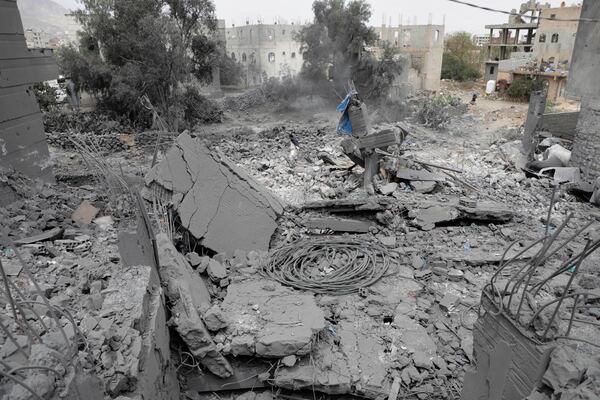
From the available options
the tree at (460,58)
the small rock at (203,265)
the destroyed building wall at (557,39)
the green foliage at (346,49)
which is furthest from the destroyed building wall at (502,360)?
the tree at (460,58)

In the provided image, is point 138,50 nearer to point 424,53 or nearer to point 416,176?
point 416,176

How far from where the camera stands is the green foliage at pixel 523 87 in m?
24.7

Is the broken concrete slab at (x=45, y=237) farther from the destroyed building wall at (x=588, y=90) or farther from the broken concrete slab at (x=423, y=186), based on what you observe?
the destroyed building wall at (x=588, y=90)

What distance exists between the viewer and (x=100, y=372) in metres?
2.99

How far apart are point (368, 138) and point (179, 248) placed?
5.25 meters

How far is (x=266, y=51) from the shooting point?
35.1 meters

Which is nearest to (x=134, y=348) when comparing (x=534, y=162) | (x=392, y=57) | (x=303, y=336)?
(x=303, y=336)

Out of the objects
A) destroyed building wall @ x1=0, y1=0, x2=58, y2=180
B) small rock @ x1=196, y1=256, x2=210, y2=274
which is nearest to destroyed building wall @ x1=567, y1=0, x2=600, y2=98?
small rock @ x1=196, y1=256, x2=210, y2=274

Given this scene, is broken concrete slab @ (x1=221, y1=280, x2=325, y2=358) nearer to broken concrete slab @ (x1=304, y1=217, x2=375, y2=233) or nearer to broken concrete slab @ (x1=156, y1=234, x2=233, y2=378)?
broken concrete slab @ (x1=156, y1=234, x2=233, y2=378)

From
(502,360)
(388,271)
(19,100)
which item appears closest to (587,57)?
(388,271)

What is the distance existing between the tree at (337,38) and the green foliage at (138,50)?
8.42m

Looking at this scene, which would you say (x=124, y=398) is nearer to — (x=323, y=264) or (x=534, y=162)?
(x=323, y=264)

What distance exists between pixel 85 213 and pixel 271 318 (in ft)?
12.5

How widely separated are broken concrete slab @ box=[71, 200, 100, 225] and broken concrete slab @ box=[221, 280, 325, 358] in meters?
2.75
